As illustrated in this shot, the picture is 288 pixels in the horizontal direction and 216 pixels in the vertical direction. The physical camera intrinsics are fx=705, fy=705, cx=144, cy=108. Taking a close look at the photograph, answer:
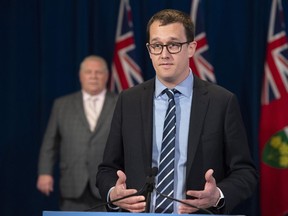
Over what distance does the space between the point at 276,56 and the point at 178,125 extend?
114 inches

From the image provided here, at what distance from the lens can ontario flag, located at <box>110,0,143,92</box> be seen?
5.44m

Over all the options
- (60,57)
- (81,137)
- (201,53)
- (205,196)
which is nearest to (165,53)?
(205,196)

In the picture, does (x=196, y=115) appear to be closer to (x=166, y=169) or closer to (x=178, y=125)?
(x=178, y=125)

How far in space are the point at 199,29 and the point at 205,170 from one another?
2.94 meters

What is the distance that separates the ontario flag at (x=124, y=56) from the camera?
544 centimetres

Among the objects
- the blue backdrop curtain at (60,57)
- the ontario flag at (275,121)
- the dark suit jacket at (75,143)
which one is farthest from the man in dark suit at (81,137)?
the ontario flag at (275,121)

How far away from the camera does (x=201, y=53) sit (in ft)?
17.3

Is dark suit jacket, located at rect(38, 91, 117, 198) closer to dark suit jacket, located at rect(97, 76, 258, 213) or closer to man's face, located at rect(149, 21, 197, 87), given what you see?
dark suit jacket, located at rect(97, 76, 258, 213)

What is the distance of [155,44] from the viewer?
8.21 ft

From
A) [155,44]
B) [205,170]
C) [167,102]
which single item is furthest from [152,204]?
[155,44]

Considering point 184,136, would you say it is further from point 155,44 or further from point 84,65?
point 84,65

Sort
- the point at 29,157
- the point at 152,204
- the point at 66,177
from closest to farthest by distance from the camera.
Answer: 1. the point at 152,204
2. the point at 66,177
3. the point at 29,157

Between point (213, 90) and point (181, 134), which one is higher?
point (213, 90)

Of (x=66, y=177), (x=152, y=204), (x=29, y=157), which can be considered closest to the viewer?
(x=152, y=204)
